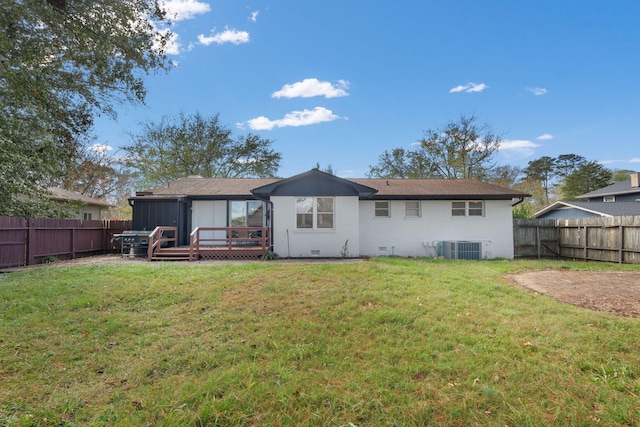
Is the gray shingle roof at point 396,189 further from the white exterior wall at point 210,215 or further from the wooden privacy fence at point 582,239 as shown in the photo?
the wooden privacy fence at point 582,239

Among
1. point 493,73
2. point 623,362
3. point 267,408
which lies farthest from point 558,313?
point 493,73

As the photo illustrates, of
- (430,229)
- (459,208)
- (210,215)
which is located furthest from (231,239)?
(459,208)

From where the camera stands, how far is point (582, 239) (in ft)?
42.5

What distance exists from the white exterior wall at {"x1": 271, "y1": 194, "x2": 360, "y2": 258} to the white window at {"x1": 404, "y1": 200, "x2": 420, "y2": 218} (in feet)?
9.04

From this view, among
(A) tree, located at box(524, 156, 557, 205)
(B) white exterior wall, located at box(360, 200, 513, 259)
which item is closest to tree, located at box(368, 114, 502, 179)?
(B) white exterior wall, located at box(360, 200, 513, 259)

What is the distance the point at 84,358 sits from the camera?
3652 millimetres

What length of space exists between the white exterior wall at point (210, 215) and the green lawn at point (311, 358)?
7.20 m

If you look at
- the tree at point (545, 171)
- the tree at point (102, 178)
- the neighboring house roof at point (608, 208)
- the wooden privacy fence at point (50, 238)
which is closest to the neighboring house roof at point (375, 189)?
the wooden privacy fence at point (50, 238)

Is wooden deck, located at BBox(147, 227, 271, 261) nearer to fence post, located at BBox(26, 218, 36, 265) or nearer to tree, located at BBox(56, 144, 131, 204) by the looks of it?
fence post, located at BBox(26, 218, 36, 265)

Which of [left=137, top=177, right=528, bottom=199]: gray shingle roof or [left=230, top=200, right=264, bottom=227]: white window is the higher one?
[left=137, top=177, right=528, bottom=199]: gray shingle roof

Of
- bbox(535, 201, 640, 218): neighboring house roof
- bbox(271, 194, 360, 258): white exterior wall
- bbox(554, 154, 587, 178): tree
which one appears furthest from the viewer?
bbox(554, 154, 587, 178): tree

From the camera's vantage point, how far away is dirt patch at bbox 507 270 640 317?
18.0 feet

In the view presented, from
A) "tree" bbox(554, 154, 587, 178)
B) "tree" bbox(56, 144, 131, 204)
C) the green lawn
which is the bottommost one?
the green lawn

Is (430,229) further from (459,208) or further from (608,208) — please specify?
(608,208)
